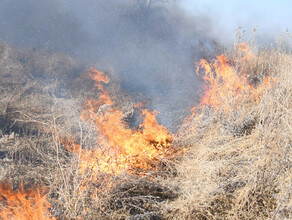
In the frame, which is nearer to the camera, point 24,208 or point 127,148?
point 24,208

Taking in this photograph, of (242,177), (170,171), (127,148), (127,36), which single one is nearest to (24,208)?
(127,148)

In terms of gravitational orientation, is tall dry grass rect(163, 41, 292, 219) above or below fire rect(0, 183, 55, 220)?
above

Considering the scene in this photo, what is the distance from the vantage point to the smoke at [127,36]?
8.66 metres

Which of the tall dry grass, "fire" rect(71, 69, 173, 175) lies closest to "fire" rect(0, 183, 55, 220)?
"fire" rect(71, 69, 173, 175)

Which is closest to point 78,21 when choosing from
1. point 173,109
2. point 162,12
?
point 162,12

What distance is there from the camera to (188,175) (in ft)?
9.97

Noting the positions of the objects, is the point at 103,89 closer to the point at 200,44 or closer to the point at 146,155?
the point at 146,155

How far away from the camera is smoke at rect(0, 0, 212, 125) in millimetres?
8664

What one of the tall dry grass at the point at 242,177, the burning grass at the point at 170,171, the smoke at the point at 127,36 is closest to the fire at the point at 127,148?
the burning grass at the point at 170,171

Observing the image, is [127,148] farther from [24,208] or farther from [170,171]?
[24,208]

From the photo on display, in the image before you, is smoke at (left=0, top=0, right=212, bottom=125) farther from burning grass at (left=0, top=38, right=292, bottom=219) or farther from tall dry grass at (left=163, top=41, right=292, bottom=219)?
tall dry grass at (left=163, top=41, right=292, bottom=219)

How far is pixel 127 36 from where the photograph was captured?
1208 centimetres

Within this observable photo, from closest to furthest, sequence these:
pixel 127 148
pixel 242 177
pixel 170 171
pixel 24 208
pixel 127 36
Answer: pixel 24 208 → pixel 242 177 → pixel 170 171 → pixel 127 148 → pixel 127 36

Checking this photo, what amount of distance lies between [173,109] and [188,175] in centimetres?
383
